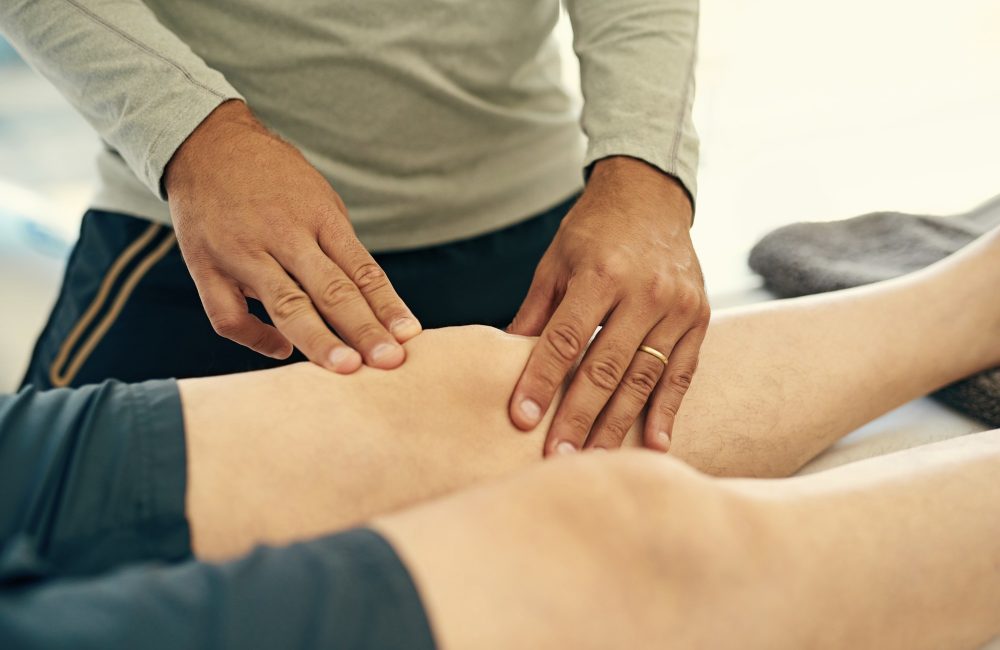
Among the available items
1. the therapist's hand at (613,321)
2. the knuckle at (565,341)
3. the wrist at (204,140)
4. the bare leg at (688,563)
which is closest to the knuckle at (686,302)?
the therapist's hand at (613,321)

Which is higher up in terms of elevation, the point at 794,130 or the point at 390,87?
the point at 390,87

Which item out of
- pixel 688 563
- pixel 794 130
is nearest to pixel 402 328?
pixel 688 563

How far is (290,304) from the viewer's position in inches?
29.8

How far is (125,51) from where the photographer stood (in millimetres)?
895

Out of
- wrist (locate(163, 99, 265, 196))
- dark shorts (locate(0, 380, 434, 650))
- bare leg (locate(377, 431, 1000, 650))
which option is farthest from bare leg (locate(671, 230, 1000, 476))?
wrist (locate(163, 99, 265, 196))

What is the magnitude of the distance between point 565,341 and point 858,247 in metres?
0.67

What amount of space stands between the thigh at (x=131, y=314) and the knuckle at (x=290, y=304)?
0.36m

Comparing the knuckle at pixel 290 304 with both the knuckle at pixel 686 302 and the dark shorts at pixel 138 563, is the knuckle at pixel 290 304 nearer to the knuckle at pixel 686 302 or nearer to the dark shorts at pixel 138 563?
the dark shorts at pixel 138 563

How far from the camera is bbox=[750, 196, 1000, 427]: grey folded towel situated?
3.68ft

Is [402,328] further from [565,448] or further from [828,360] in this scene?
[828,360]

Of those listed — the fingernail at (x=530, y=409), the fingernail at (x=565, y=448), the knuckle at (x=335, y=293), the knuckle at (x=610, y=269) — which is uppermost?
the knuckle at (x=610, y=269)

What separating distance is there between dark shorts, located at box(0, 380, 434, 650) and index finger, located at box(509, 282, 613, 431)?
0.29 meters

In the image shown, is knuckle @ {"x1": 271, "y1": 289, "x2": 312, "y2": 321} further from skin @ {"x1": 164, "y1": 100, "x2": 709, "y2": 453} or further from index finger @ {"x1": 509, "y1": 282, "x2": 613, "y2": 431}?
index finger @ {"x1": 509, "y1": 282, "x2": 613, "y2": 431}

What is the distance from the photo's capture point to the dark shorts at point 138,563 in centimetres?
42
